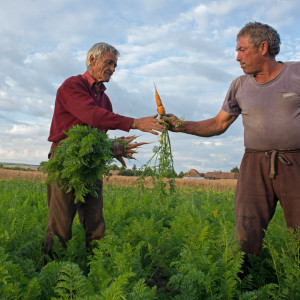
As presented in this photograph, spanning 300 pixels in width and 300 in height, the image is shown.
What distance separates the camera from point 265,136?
12.6 feet

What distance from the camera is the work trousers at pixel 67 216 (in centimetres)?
424

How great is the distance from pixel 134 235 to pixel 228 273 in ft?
6.51

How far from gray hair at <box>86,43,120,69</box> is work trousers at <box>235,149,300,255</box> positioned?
2.04 m

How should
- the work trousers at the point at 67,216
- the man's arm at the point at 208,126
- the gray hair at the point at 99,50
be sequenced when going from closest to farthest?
1. the work trousers at the point at 67,216
2. the gray hair at the point at 99,50
3. the man's arm at the point at 208,126

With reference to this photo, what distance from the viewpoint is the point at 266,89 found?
388 centimetres

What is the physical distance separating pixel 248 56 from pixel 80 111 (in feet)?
6.41

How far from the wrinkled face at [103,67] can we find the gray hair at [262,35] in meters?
1.52

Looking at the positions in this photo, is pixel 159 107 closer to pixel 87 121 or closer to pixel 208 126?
pixel 208 126

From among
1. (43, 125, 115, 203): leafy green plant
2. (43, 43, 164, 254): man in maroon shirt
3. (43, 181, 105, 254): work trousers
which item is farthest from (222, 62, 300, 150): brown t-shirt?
(43, 181, 105, 254): work trousers

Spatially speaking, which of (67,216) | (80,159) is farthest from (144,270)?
(80,159)

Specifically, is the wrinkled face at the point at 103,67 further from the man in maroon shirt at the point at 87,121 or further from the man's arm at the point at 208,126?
the man's arm at the point at 208,126

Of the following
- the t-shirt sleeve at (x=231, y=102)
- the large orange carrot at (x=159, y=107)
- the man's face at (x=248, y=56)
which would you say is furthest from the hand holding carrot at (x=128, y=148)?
the man's face at (x=248, y=56)

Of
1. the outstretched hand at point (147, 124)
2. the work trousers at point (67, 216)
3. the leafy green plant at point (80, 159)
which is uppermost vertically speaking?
the outstretched hand at point (147, 124)

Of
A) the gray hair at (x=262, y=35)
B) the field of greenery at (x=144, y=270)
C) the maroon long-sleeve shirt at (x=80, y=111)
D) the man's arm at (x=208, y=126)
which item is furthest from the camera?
the man's arm at (x=208, y=126)
